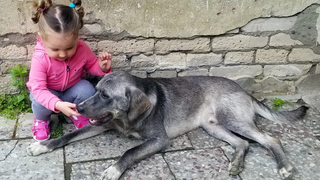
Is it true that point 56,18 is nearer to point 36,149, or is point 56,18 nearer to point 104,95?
point 104,95

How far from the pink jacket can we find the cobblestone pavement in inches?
22.8

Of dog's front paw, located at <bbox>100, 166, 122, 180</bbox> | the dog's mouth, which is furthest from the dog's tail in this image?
dog's front paw, located at <bbox>100, 166, 122, 180</bbox>

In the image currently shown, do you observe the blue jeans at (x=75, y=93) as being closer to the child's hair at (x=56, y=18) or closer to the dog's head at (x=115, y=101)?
the dog's head at (x=115, y=101)

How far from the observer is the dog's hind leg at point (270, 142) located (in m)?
3.41

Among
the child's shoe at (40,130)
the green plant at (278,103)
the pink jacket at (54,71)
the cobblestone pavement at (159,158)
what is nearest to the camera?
the cobblestone pavement at (159,158)

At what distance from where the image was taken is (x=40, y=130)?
3.88 metres

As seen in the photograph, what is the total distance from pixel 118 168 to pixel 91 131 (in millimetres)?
792

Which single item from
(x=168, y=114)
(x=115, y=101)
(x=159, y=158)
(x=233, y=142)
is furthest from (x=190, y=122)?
(x=115, y=101)

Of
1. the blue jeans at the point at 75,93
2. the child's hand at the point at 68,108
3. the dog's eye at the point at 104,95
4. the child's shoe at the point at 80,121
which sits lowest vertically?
the child's shoe at the point at 80,121

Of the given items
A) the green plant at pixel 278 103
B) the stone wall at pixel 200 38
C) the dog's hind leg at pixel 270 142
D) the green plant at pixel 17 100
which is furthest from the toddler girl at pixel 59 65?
the green plant at pixel 278 103

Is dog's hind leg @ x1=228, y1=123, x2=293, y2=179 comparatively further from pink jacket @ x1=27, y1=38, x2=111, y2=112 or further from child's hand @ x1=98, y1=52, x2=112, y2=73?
pink jacket @ x1=27, y1=38, x2=111, y2=112

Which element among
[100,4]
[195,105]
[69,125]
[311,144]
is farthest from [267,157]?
[100,4]

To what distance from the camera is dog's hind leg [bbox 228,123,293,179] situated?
3414 millimetres

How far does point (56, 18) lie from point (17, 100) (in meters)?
1.57
